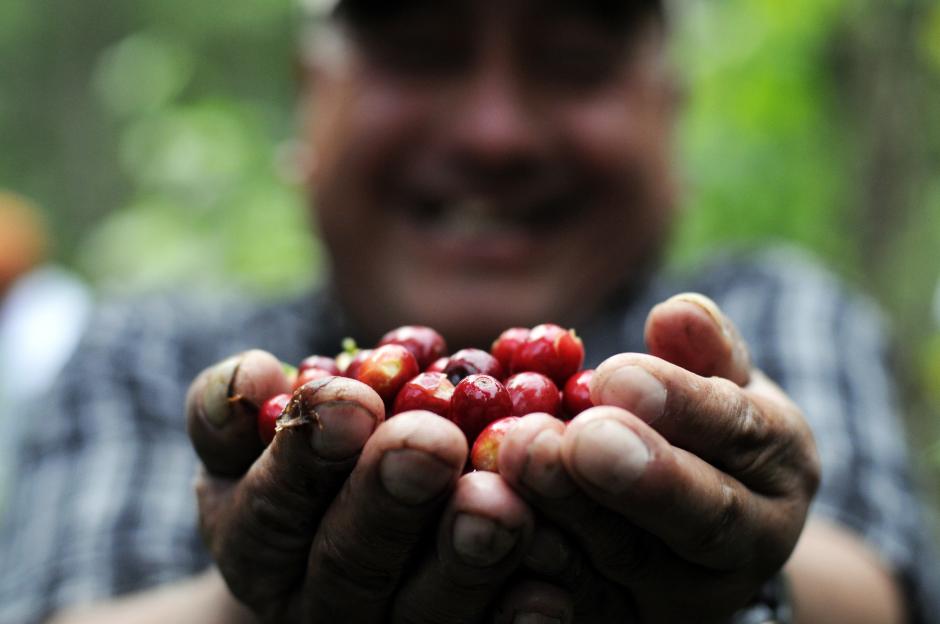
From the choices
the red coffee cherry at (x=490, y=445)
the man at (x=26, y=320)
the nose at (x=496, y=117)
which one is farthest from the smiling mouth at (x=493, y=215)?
the man at (x=26, y=320)

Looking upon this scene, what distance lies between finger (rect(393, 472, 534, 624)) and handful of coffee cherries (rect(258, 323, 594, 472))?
107 millimetres

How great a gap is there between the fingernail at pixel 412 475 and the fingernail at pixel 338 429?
8cm

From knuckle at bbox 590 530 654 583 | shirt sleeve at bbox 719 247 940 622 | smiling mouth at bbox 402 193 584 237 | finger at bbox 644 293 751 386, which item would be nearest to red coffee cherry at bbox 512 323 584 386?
finger at bbox 644 293 751 386

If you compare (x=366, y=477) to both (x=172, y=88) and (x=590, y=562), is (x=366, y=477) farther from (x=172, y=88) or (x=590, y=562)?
(x=172, y=88)

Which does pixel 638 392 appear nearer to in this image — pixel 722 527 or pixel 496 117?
pixel 722 527

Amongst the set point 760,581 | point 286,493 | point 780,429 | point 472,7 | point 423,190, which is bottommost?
point 286,493

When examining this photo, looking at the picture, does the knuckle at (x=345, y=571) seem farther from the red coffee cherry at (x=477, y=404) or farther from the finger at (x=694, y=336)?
the finger at (x=694, y=336)

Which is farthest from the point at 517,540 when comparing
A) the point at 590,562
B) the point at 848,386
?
the point at 848,386

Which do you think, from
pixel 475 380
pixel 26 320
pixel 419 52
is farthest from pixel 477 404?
pixel 26 320

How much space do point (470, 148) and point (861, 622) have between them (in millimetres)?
1794

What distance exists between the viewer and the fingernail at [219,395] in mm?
1451

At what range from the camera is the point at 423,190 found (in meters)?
3.19

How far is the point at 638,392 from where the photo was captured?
126cm

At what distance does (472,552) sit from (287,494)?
0.95 ft
